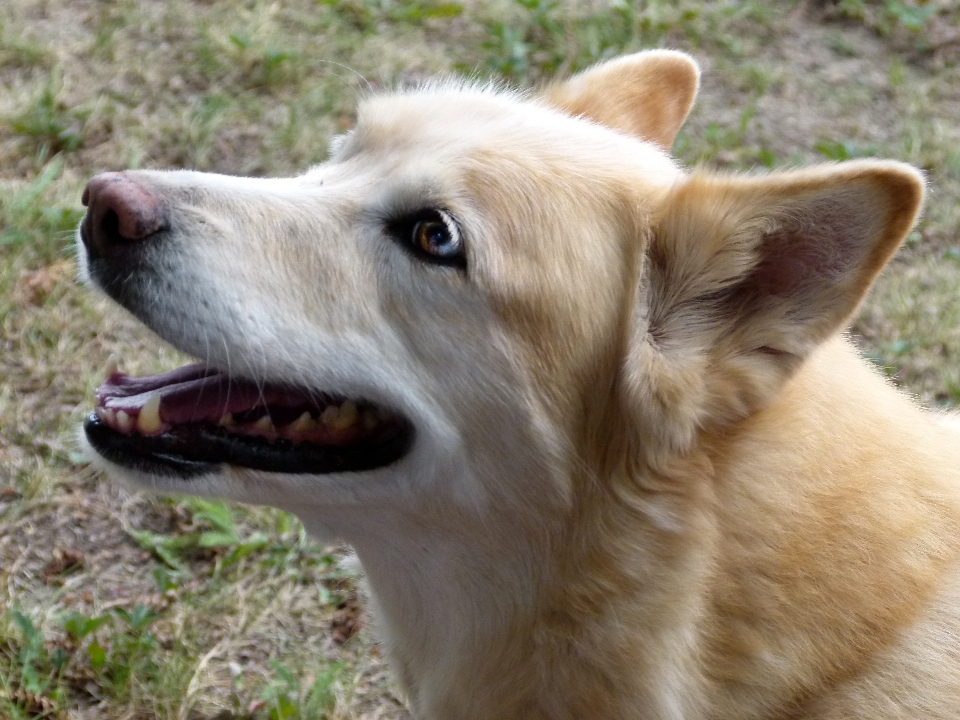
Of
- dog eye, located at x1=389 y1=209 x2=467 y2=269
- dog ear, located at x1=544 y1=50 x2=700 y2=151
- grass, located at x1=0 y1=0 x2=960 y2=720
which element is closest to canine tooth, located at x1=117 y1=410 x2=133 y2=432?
dog eye, located at x1=389 y1=209 x2=467 y2=269

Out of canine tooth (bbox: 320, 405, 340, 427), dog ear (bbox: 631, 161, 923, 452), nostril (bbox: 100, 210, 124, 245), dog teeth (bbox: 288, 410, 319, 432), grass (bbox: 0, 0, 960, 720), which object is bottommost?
A: grass (bbox: 0, 0, 960, 720)

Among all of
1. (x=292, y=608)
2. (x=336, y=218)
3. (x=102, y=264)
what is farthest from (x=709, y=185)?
(x=292, y=608)

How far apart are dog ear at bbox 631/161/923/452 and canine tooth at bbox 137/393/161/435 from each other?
1.15 m

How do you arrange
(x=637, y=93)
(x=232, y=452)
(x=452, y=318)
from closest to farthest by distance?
(x=452, y=318), (x=232, y=452), (x=637, y=93)

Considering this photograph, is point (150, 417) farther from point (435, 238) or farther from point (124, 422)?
point (435, 238)

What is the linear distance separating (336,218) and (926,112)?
5129mm

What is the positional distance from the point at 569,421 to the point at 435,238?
1.73ft

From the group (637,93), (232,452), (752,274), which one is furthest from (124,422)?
(637,93)

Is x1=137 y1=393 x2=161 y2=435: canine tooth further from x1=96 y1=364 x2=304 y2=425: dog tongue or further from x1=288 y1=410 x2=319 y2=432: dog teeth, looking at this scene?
x1=288 y1=410 x2=319 y2=432: dog teeth

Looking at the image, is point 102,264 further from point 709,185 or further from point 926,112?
point 926,112

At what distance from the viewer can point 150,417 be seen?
247cm

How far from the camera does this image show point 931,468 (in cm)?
248

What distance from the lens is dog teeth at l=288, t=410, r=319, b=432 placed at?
244 centimetres

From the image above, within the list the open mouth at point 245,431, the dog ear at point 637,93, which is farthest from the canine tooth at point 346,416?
the dog ear at point 637,93
